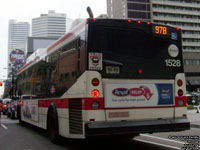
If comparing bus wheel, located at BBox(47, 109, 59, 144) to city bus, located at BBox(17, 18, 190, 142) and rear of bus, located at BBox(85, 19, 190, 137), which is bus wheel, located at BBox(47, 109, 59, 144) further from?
rear of bus, located at BBox(85, 19, 190, 137)

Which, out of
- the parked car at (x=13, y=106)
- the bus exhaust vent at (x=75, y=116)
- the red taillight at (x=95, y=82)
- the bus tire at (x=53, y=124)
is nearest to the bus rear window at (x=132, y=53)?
the red taillight at (x=95, y=82)

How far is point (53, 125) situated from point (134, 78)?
10.5ft

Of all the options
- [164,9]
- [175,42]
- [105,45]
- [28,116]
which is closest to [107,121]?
[105,45]

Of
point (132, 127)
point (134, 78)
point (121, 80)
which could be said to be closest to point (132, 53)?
point (134, 78)

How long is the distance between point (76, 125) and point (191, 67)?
3512 inches

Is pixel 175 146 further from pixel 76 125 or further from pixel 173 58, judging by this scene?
pixel 76 125

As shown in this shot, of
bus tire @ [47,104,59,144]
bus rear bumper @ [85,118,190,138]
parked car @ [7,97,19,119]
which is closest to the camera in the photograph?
bus rear bumper @ [85,118,190,138]

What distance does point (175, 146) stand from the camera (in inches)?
300

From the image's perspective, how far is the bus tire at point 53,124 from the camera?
8047 millimetres

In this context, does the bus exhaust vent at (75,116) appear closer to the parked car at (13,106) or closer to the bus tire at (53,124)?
the bus tire at (53,124)

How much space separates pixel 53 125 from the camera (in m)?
8.35

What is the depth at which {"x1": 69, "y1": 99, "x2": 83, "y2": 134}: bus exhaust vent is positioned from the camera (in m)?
6.33

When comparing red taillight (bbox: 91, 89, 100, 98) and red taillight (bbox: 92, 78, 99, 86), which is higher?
red taillight (bbox: 92, 78, 99, 86)

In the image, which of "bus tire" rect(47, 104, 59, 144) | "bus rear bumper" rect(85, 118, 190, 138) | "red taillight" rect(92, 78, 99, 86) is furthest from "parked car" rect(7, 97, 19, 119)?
"bus rear bumper" rect(85, 118, 190, 138)
